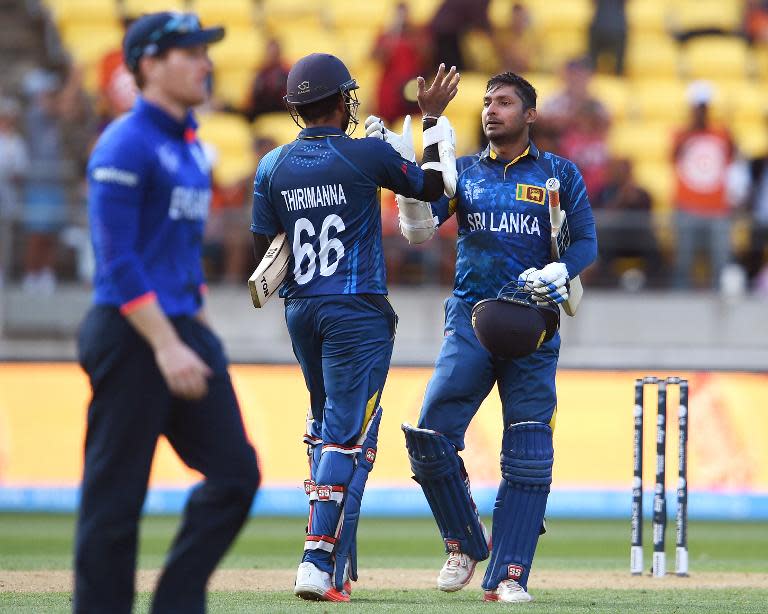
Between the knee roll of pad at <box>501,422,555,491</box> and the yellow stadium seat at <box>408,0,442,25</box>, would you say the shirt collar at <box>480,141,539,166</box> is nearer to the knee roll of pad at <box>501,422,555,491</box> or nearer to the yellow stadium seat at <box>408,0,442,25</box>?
the knee roll of pad at <box>501,422,555,491</box>

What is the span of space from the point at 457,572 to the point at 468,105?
11008 millimetres

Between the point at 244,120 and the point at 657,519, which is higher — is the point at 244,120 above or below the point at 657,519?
above

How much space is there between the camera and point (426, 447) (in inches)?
300

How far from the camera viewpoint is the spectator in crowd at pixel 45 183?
1502 centimetres

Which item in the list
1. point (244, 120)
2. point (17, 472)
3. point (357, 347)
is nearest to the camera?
point (357, 347)

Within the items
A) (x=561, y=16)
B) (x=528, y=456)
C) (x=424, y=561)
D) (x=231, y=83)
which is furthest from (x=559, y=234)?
(x=561, y=16)

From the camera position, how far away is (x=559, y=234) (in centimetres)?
772

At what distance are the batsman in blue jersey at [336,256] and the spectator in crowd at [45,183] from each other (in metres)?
8.01

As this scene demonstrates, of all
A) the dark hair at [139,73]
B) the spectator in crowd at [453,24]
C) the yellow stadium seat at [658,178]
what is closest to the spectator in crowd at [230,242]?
the spectator in crowd at [453,24]

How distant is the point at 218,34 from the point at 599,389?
30.7 ft

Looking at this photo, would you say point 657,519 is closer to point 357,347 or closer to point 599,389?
point 357,347

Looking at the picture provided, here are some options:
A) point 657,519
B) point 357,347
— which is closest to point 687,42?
point 657,519

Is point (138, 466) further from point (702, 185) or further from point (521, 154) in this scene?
point (702, 185)

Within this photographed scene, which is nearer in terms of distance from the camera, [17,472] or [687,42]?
[17,472]
